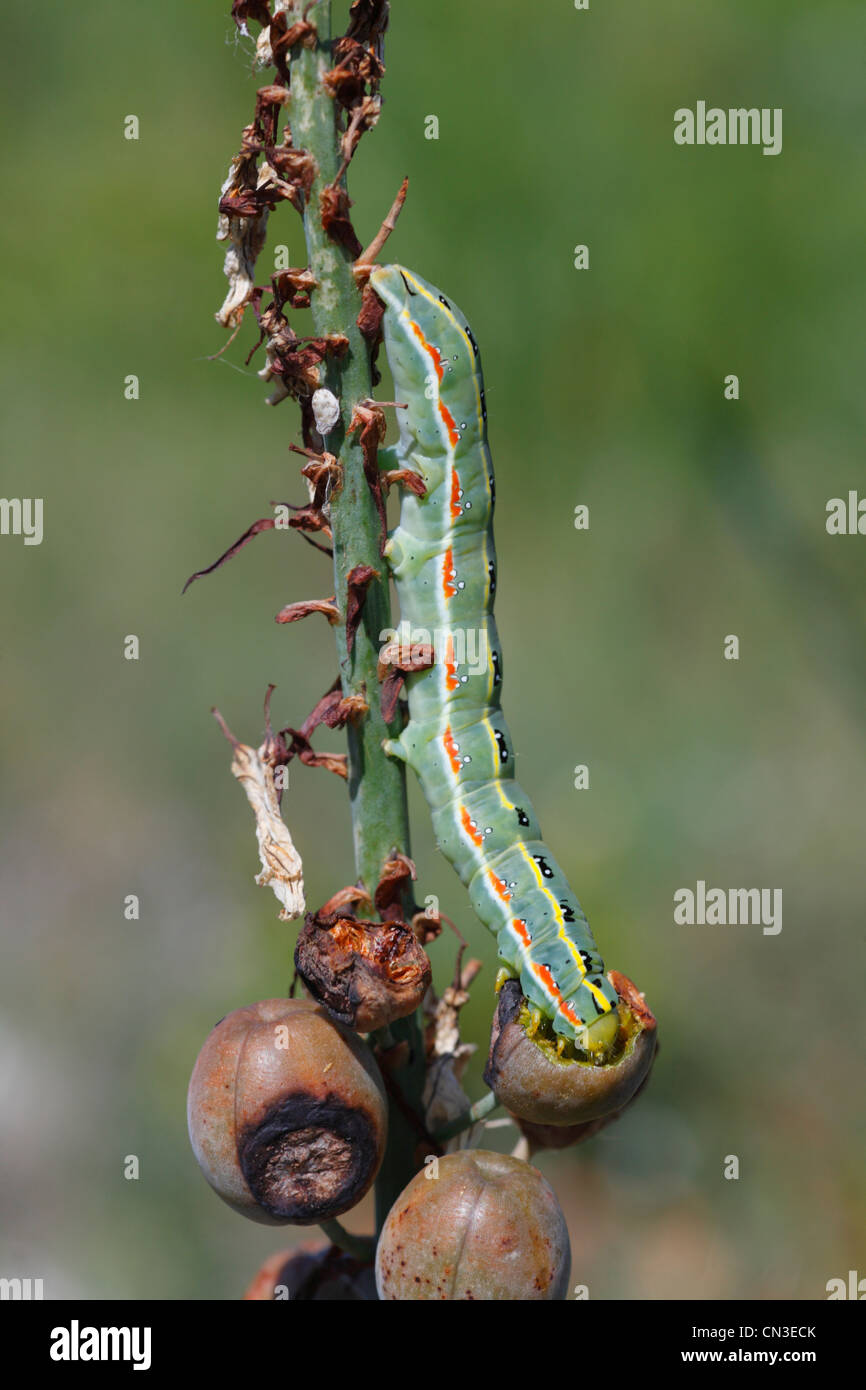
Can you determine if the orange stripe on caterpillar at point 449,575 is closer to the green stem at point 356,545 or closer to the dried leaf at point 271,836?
the green stem at point 356,545

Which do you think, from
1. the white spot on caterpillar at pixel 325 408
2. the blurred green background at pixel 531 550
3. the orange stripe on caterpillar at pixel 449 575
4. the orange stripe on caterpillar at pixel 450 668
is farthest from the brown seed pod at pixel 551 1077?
the blurred green background at pixel 531 550

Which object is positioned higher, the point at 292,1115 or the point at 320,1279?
the point at 292,1115

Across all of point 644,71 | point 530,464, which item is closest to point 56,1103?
point 530,464

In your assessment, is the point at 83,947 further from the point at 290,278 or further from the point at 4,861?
the point at 290,278

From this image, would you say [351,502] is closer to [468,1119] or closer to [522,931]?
[522,931]

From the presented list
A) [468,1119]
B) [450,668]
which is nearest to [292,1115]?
[468,1119]
